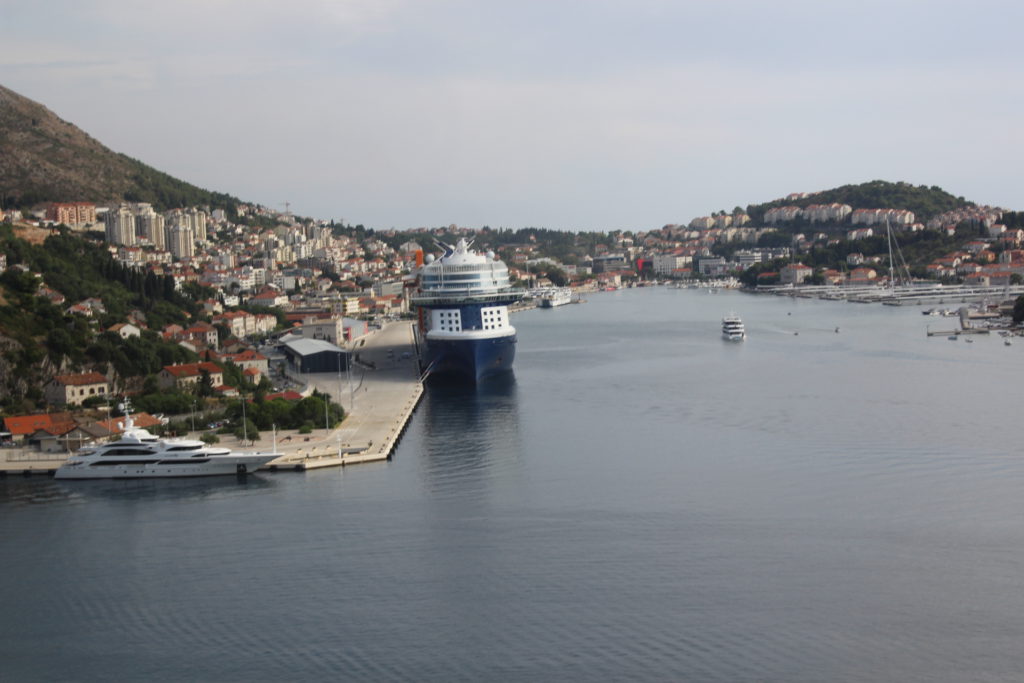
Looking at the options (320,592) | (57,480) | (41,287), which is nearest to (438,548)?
(320,592)

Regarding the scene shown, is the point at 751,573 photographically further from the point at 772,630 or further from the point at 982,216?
the point at 982,216

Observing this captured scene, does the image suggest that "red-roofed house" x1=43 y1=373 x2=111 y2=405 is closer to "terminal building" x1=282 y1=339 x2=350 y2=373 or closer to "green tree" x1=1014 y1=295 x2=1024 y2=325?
"terminal building" x1=282 y1=339 x2=350 y2=373

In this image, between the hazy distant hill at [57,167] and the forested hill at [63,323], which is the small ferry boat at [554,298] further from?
the forested hill at [63,323]

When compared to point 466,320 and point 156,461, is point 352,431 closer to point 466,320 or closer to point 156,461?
point 156,461

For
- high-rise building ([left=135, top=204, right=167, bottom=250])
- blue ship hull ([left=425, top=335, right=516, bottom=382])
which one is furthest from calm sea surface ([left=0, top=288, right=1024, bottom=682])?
high-rise building ([left=135, top=204, right=167, bottom=250])

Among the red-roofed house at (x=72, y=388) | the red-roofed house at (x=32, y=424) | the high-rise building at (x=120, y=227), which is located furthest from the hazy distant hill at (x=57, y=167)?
the red-roofed house at (x=32, y=424)

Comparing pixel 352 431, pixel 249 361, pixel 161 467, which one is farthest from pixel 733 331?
pixel 161 467
